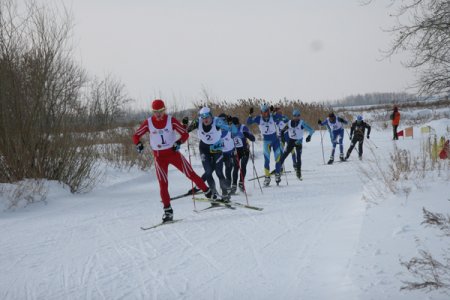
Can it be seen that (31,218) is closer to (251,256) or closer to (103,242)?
(103,242)

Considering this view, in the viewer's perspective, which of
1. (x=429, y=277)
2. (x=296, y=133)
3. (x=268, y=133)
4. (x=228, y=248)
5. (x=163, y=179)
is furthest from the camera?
(x=296, y=133)

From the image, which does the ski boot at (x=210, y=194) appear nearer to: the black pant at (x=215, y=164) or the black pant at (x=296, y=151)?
the black pant at (x=215, y=164)

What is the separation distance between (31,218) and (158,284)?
4.96 meters

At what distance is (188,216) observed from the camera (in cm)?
778

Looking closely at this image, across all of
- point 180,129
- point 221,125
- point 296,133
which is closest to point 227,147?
point 221,125

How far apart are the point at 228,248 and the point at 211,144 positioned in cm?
386

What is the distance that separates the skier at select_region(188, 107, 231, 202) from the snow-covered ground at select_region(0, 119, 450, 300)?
0.77 meters

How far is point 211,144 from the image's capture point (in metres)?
9.01

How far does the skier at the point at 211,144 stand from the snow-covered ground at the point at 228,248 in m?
0.77

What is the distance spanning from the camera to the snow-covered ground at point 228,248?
395 centimetres

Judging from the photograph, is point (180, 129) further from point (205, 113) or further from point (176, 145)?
point (205, 113)

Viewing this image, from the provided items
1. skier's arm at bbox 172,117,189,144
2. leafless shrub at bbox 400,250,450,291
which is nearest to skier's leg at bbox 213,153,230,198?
skier's arm at bbox 172,117,189,144

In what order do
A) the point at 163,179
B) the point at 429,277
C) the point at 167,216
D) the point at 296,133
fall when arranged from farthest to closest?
the point at 296,133
the point at 163,179
the point at 167,216
the point at 429,277

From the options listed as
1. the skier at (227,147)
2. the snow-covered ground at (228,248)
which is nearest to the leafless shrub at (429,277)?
the snow-covered ground at (228,248)
